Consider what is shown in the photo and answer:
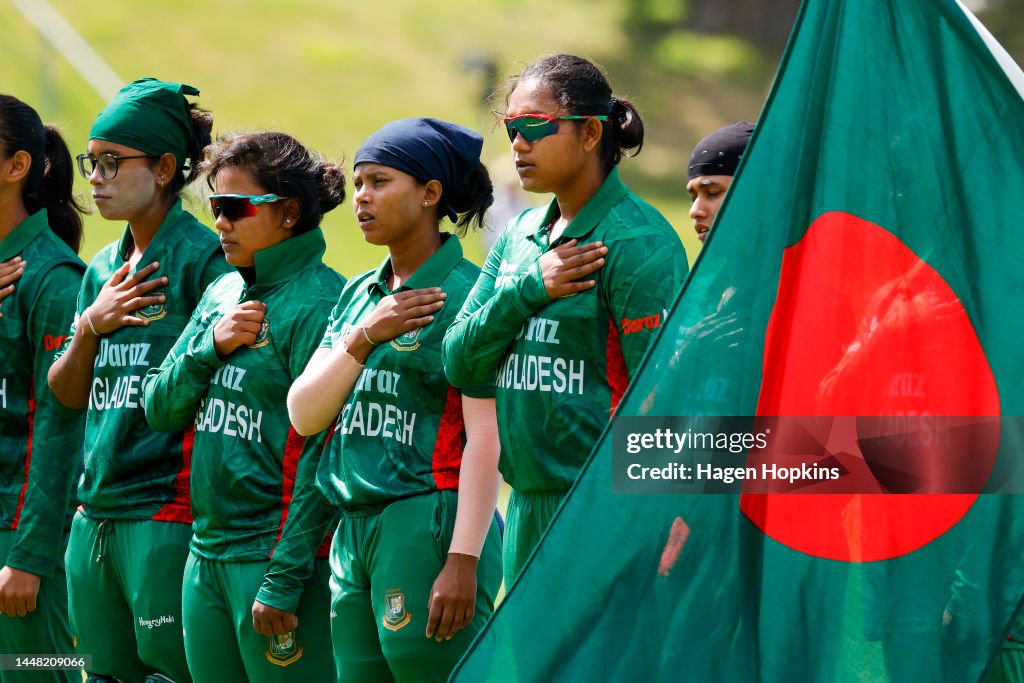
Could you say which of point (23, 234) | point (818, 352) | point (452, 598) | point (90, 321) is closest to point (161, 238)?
point (90, 321)

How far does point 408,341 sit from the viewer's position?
4730 mm

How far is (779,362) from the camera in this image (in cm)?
324

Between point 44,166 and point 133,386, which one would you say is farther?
point 44,166

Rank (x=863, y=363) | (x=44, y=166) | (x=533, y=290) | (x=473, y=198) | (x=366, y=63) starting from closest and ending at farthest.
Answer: (x=863, y=363) < (x=533, y=290) < (x=473, y=198) < (x=44, y=166) < (x=366, y=63)

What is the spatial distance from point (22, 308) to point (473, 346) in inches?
92.0

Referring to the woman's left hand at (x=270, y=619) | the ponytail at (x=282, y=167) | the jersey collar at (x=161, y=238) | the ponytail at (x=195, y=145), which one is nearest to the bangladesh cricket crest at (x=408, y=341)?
the ponytail at (x=282, y=167)

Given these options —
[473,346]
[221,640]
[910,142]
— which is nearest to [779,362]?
[910,142]

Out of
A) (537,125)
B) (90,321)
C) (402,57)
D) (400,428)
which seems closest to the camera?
(537,125)

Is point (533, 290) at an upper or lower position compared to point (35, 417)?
upper

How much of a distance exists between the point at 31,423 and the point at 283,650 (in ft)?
5.35

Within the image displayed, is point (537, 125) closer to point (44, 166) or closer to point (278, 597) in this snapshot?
point (278, 597)

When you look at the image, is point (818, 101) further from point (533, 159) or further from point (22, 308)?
point (22, 308)

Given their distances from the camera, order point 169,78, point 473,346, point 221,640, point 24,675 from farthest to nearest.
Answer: point 169,78
point 24,675
point 221,640
point 473,346

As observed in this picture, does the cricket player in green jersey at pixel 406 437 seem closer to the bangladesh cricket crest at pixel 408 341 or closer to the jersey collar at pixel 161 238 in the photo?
the bangladesh cricket crest at pixel 408 341
